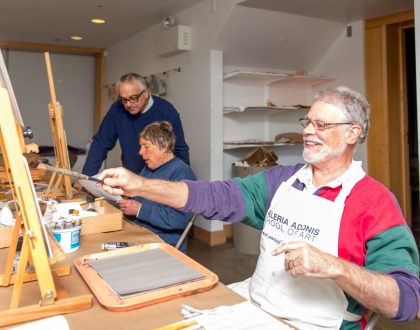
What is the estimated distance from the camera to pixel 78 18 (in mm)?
4859

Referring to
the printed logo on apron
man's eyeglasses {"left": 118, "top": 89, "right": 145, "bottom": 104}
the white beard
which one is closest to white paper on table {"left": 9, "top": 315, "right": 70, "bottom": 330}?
the printed logo on apron

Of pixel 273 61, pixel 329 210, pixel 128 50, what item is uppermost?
pixel 128 50

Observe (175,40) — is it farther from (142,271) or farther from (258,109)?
(142,271)

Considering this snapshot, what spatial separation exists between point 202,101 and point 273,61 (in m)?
0.99

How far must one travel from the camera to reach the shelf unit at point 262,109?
14.4 feet

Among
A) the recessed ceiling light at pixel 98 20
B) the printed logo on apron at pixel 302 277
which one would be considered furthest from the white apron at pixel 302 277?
the recessed ceiling light at pixel 98 20

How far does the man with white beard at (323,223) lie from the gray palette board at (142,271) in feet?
0.63

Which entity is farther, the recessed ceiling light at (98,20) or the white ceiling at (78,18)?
the recessed ceiling light at (98,20)

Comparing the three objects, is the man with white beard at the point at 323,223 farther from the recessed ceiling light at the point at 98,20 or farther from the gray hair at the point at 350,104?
the recessed ceiling light at the point at 98,20

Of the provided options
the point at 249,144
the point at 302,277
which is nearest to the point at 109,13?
the point at 249,144

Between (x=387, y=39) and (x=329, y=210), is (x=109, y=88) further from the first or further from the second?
(x=329, y=210)

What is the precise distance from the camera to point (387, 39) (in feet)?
13.1

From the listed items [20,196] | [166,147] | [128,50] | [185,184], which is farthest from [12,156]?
[128,50]

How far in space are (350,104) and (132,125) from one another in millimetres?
1836
